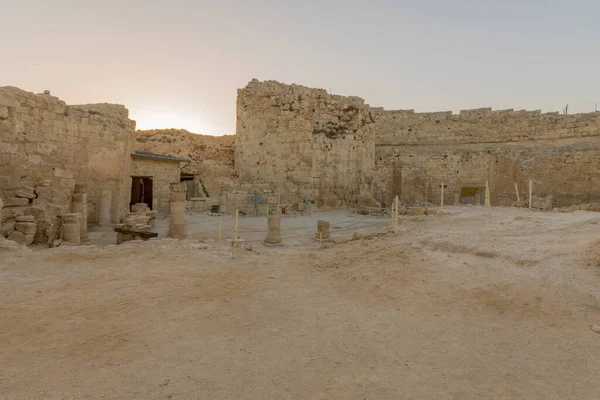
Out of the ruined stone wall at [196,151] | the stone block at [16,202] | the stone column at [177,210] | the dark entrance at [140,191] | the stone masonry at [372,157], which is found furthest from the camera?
the ruined stone wall at [196,151]

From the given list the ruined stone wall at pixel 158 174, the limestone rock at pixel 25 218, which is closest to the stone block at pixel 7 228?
the limestone rock at pixel 25 218

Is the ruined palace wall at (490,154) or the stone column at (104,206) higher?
the ruined palace wall at (490,154)

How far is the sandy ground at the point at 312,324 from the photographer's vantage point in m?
2.86

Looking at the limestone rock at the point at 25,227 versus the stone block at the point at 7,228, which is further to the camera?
the limestone rock at the point at 25,227

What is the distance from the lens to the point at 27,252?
22.5 ft

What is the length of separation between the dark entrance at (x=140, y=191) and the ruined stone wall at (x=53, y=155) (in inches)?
221

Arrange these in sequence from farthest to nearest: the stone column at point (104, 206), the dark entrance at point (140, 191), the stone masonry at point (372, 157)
Result: the stone masonry at point (372, 157)
the dark entrance at point (140, 191)
the stone column at point (104, 206)

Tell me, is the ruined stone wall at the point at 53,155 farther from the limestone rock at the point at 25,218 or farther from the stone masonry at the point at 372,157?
the stone masonry at the point at 372,157

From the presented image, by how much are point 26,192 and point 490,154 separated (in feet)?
85.2

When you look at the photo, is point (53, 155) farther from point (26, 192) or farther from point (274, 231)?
point (274, 231)

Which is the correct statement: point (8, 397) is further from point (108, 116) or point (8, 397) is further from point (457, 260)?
point (108, 116)

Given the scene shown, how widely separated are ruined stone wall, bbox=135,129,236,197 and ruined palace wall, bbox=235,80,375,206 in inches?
136

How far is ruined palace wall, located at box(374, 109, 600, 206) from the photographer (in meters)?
21.5

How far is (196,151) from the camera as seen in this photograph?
28.4m
